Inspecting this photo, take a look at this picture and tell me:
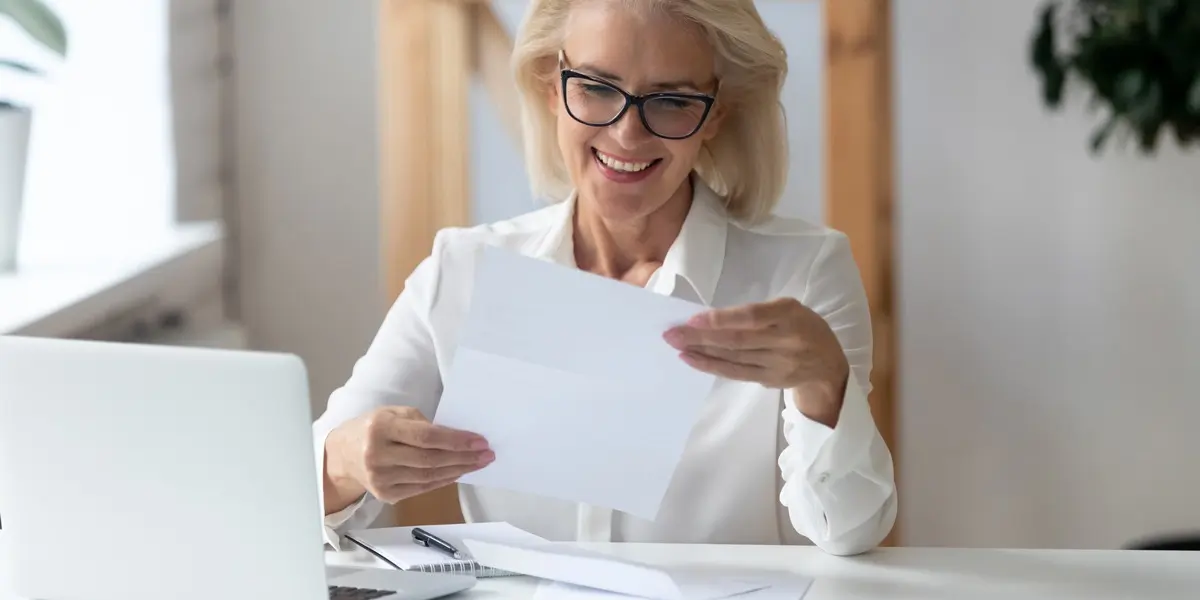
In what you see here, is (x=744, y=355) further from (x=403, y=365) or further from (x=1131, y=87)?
(x=1131, y=87)

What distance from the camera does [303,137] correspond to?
8.93 feet

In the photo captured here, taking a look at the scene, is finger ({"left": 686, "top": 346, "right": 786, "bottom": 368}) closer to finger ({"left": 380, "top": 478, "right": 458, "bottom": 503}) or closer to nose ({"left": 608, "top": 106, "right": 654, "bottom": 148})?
finger ({"left": 380, "top": 478, "right": 458, "bottom": 503})

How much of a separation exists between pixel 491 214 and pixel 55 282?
98 centimetres

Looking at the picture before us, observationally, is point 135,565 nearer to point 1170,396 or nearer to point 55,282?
point 55,282

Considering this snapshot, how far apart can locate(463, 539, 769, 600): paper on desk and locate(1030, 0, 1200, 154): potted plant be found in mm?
1600

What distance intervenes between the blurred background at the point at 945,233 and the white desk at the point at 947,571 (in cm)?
142

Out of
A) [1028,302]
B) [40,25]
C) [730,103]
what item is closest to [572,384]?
[730,103]

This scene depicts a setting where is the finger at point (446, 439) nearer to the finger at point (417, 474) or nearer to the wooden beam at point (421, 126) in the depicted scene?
the finger at point (417, 474)

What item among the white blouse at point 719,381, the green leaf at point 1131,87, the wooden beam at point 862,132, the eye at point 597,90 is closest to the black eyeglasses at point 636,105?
the eye at point 597,90

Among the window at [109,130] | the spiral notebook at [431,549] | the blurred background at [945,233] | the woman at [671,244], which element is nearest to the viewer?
the spiral notebook at [431,549]

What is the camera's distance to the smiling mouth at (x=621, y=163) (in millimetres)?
1561

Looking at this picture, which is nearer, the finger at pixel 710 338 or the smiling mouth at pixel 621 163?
the finger at pixel 710 338

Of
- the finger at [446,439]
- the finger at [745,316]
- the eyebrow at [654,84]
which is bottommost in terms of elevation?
the finger at [446,439]

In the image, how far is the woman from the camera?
151 centimetres
